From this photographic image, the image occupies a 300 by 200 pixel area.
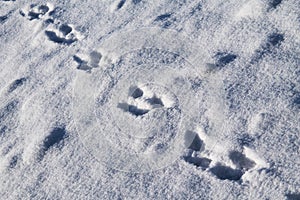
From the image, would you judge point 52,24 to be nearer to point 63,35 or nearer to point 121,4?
point 63,35

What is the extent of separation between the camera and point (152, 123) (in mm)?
2043

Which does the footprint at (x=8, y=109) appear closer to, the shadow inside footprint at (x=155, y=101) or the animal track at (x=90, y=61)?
the animal track at (x=90, y=61)

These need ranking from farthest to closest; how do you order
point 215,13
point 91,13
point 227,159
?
1. point 91,13
2. point 215,13
3. point 227,159

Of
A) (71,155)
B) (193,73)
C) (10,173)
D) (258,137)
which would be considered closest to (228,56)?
(193,73)

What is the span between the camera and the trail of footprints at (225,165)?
183 centimetres

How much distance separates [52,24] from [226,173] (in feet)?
4.44

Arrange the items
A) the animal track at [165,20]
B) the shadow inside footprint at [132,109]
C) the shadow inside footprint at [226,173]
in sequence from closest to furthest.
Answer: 1. the shadow inside footprint at [226,173]
2. the shadow inside footprint at [132,109]
3. the animal track at [165,20]

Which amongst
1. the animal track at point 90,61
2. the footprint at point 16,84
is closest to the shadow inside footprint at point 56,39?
the animal track at point 90,61

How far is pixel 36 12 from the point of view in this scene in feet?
8.45

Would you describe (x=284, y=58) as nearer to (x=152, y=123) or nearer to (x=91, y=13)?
(x=152, y=123)

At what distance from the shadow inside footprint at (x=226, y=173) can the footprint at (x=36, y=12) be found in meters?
1.42

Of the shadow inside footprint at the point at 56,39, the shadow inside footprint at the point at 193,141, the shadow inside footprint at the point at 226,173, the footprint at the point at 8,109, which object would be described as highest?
the shadow inside footprint at the point at 56,39

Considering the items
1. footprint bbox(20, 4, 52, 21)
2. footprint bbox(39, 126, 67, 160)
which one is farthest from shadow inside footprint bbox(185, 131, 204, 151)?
footprint bbox(20, 4, 52, 21)

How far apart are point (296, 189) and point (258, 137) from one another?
283 millimetres
